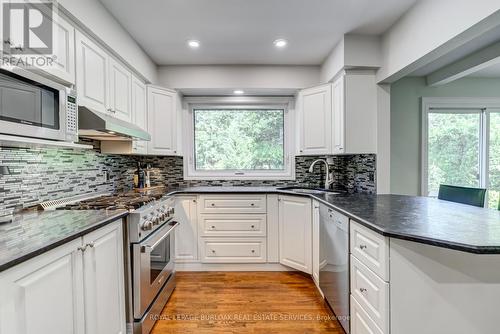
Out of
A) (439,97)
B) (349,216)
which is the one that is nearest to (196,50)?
(349,216)

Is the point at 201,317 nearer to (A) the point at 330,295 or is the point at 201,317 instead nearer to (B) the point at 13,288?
(A) the point at 330,295

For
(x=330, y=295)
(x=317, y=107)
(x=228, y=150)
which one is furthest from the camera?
(x=228, y=150)

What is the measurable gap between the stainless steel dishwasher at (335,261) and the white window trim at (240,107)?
1.30 meters

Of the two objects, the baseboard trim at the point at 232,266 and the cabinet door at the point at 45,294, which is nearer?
the cabinet door at the point at 45,294

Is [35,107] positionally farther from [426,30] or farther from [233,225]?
[426,30]

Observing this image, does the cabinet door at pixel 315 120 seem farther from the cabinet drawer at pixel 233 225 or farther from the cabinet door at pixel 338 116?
the cabinet drawer at pixel 233 225

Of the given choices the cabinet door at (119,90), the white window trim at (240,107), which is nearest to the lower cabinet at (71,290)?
the cabinet door at (119,90)

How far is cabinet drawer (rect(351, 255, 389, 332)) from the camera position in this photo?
131cm

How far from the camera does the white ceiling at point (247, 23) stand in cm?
199

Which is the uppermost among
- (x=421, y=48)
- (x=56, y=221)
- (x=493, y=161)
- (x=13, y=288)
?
(x=421, y=48)

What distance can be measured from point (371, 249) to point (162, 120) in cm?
260

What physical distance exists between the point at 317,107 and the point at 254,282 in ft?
6.72

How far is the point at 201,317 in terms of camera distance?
2.11 meters

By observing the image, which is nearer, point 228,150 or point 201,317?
point 201,317
